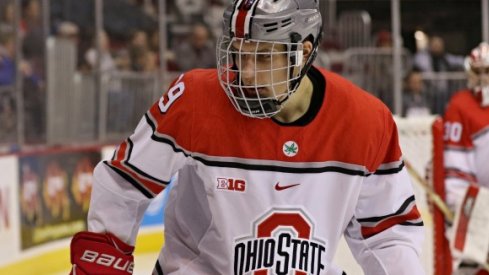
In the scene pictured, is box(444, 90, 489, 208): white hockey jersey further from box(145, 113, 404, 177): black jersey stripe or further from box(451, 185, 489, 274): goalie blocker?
Answer: box(145, 113, 404, 177): black jersey stripe

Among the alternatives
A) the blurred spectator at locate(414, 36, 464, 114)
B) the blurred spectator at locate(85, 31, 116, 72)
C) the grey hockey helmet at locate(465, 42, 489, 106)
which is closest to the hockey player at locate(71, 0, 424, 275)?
the grey hockey helmet at locate(465, 42, 489, 106)

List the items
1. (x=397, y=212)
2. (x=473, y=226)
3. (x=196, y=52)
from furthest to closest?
(x=196, y=52), (x=473, y=226), (x=397, y=212)

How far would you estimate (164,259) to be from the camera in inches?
103

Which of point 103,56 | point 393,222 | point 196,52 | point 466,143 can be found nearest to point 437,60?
point 196,52

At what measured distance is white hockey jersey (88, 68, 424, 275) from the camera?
2.45m

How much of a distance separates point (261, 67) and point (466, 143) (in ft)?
11.5

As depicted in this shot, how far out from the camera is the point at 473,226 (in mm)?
5371

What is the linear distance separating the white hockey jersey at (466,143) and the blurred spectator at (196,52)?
343cm

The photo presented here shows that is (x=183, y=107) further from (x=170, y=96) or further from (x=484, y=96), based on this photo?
(x=484, y=96)

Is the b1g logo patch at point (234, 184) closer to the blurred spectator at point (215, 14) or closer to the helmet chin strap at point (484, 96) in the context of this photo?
the helmet chin strap at point (484, 96)

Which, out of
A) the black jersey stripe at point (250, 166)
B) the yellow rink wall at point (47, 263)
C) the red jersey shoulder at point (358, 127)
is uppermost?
the red jersey shoulder at point (358, 127)

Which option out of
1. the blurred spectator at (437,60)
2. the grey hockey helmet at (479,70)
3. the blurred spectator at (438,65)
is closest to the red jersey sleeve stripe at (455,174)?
the grey hockey helmet at (479,70)

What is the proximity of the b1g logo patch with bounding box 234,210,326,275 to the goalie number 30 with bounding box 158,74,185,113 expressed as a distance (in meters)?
0.33

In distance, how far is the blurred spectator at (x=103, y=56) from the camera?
7697mm
